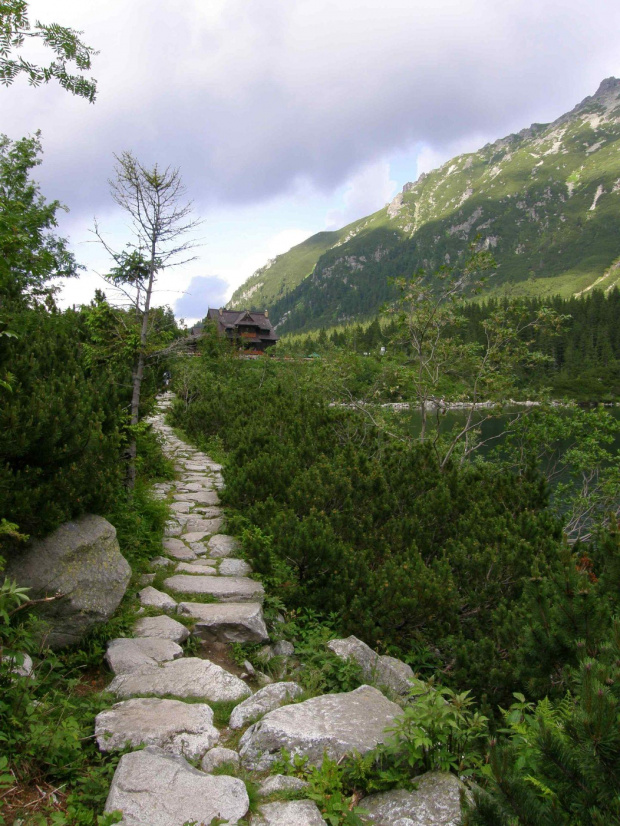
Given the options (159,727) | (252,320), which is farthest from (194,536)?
(252,320)

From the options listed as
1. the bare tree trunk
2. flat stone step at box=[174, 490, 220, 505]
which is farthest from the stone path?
flat stone step at box=[174, 490, 220, 505]

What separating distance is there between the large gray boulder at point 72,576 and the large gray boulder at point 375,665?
189 centimetres

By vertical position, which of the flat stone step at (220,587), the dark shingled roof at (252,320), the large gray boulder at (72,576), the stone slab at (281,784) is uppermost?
the dark shingled roof at (252,320)

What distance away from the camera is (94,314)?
7.01 m

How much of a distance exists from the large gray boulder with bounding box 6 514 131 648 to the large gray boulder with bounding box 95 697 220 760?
34.7 inches

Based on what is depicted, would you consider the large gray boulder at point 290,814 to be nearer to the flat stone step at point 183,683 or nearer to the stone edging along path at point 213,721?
the stone edging along path at point 213,721

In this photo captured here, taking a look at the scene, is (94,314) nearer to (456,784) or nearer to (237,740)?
(237,740)

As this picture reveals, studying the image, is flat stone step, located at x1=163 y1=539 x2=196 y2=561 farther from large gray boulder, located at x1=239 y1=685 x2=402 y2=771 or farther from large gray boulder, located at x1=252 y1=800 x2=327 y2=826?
large gray boulder, located at x1=252 y1=800 x2=327 y2=826

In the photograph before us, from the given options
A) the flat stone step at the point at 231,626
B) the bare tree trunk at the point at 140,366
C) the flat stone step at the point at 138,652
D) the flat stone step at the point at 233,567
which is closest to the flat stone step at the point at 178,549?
the flat stone step at the point at 233,567

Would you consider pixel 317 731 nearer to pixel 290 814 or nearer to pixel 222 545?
pixel 290 814

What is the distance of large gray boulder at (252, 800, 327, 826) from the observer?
97.2 inches

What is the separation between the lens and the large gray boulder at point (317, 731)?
9.57ft

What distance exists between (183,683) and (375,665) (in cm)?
160

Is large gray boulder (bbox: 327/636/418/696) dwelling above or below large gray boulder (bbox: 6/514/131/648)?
below
